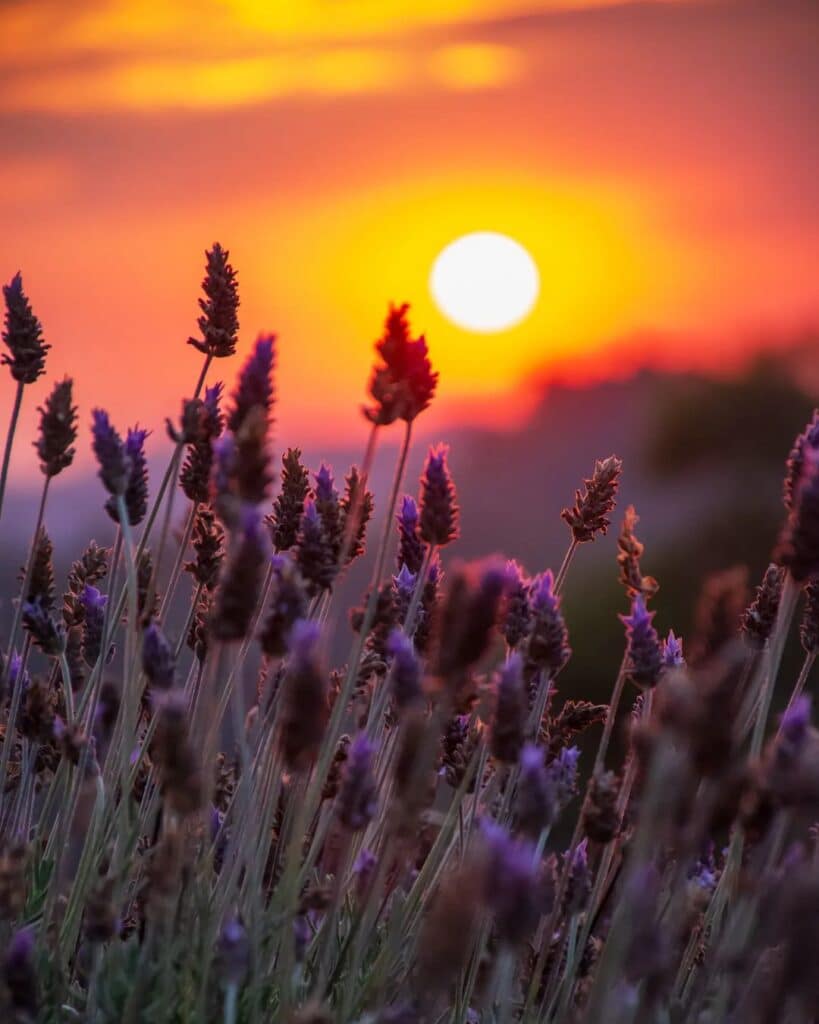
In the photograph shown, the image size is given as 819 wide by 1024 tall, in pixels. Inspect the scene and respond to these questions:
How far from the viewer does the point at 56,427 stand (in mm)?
2338

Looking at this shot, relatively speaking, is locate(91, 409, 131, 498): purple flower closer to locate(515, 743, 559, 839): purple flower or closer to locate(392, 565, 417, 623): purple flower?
locate(392, 565, 417, 623): purple flower

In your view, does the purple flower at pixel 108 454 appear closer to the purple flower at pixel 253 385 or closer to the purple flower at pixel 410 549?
the purple flower at pixel 253 385

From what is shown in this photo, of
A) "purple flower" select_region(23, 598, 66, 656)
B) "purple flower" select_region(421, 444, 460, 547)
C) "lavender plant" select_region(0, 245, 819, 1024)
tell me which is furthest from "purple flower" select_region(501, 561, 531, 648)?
"purple flower" select_region(23, 598, 66, 656)

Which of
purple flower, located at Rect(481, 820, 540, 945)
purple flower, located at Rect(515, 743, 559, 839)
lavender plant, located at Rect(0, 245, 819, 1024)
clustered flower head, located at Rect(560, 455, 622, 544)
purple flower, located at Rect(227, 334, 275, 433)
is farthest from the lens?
clustered flower head, located at Rect(560, 455, 622, 544)

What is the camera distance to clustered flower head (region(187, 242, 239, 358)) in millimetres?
2732

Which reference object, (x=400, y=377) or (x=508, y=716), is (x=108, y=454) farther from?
(x=508, y=716)

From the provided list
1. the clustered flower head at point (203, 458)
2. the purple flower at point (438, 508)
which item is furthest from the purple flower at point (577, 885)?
the clustered flower head at point (203, 458)

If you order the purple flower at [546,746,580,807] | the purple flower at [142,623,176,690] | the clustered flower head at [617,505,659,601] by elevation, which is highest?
the clustered flower head at [617,505,659,601]

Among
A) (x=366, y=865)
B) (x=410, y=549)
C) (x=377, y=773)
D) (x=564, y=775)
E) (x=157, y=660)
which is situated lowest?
(x=366, y=865)

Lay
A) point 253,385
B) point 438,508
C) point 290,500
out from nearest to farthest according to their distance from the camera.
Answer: point 253,385, point 438,508, point 290,500

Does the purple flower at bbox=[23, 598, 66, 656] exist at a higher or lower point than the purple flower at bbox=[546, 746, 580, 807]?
higher

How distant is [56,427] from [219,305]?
1.76 ft

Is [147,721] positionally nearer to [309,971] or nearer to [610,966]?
[309,971]

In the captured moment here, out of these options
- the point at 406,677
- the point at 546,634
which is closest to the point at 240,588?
the point at 406,677
